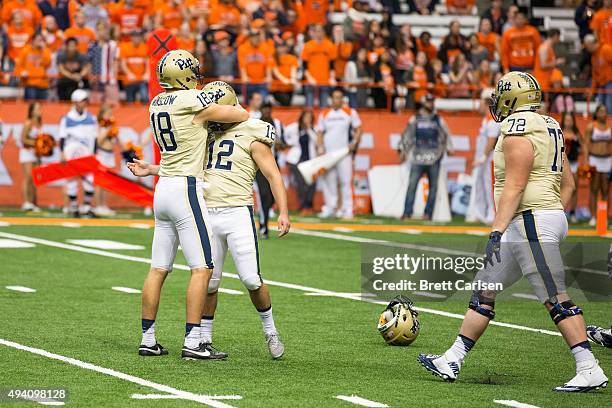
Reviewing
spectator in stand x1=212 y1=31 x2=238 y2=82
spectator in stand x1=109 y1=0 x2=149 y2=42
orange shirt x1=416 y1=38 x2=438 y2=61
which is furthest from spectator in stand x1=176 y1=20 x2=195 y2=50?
orange shirt x1=416 y1=38 x2=438 y2=61

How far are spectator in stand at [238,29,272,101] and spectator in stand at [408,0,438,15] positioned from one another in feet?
19.6

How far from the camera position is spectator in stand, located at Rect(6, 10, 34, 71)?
2438 centimetres

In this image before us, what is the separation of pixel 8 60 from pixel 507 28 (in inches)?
398

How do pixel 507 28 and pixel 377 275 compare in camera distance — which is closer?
pixel 377 275

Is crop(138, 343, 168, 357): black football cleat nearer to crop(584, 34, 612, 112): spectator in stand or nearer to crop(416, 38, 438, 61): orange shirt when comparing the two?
crop(584, 34, 612, 112): spectator in stand

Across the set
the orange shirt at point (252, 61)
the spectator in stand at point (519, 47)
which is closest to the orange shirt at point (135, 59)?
the orange shirt at point (252, 61)

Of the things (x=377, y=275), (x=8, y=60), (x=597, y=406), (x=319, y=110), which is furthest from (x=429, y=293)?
(x=8, y=60)

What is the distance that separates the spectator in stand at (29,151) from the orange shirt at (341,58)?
5651 mm

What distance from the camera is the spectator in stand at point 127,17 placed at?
987 inches

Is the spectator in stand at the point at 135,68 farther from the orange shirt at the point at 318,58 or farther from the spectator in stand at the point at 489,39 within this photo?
the spectator in stand at the point at 489,39

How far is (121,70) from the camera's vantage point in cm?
2412

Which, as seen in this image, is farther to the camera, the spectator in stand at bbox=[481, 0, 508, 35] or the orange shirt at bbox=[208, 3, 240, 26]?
the spectator in stand at bbox=[481, 0, 508, 35]

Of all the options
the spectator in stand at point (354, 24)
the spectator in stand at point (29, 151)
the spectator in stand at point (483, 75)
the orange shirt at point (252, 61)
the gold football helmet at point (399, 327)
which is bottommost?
the spectator in stand at point (29, 151)

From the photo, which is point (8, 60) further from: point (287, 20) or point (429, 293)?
point (429, 293)
